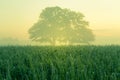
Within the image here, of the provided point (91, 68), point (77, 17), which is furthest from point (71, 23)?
point (91, 68)

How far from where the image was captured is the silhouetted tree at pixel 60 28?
4688cm

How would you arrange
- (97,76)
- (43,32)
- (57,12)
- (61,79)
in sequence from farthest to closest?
(57,12) < (43,32) < (97,76) < (61,79)

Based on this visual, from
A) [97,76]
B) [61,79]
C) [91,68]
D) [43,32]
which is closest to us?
[61,79]

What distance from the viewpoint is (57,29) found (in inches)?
1876

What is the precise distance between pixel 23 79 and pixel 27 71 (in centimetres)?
36

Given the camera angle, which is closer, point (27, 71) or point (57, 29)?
point (27, 71)

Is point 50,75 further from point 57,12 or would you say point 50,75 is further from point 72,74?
point 57,12

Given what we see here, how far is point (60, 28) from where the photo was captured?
157ft

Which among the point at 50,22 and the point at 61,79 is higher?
the point at 50,22

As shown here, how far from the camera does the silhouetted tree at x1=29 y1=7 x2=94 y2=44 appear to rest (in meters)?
46.9

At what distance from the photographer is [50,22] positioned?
48812 millimetres

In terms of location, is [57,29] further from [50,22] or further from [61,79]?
[61,79]

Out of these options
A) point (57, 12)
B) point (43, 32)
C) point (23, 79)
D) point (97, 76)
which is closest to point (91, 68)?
point (97, 76)

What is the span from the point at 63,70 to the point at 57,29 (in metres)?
42.8
